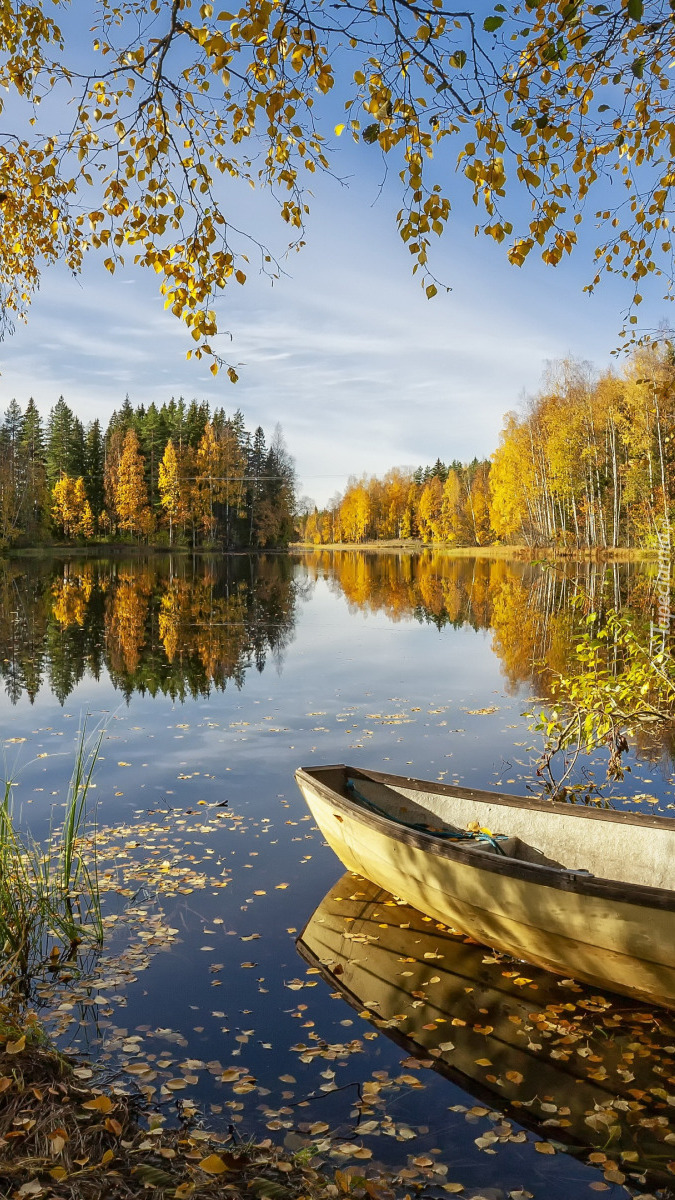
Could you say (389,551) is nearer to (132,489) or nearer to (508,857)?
(132,489)

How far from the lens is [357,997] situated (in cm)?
557

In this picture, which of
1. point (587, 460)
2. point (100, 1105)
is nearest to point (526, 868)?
point (100, 1105)

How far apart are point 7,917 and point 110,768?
5.30 meters

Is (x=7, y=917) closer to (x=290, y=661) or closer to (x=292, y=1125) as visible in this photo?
(x=292, y=1125)

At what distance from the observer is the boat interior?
6.16 meters

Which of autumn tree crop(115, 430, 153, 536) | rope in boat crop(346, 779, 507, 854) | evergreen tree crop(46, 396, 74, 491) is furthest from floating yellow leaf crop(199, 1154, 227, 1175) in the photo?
evergreen tree crop(46, 396, 74, 491)

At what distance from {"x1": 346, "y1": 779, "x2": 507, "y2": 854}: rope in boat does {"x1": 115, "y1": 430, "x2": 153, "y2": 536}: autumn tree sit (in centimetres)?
7143

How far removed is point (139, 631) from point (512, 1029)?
19831mm

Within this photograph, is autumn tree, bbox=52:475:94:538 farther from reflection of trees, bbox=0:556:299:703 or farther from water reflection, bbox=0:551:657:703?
reflection of trees, bbox=0:556:299:703

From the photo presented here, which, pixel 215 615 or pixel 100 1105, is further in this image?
pixel 215 615

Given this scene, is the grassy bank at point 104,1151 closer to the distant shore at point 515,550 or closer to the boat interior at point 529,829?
the boat interior at point 529,829

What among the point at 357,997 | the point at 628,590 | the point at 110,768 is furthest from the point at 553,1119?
the point at 628,590

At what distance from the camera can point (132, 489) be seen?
7550 cm

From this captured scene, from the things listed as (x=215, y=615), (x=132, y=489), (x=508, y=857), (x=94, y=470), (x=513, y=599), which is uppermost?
(x=94, y=470)
